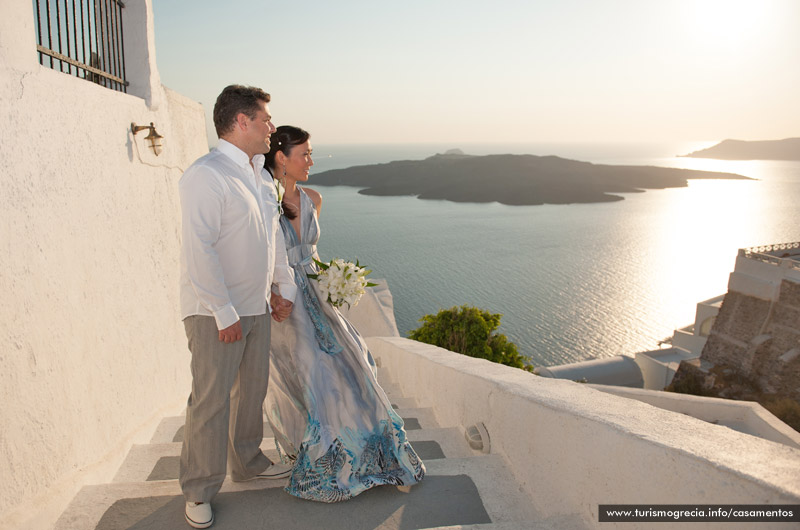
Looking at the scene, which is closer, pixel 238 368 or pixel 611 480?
pixel 611 480

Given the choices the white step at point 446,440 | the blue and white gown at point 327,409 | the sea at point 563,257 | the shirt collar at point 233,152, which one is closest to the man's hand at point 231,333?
the blue and white gown at point 327,409

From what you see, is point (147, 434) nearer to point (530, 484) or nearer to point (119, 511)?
point (119, 511)

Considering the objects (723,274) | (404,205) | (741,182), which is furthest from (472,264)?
(741,182)

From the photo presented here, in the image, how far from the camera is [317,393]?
9.25 ft

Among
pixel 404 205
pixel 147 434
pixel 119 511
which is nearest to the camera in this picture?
pixel 119 511

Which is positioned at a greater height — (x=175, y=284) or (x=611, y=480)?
(x=175, y=284)

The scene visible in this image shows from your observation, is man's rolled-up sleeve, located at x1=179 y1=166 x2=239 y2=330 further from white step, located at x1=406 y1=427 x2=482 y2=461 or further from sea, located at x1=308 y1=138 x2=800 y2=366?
sea, located at x1=308 y1=138 x2=800 y2=366

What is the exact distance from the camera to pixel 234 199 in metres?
2.38

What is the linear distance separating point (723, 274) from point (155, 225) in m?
61.1

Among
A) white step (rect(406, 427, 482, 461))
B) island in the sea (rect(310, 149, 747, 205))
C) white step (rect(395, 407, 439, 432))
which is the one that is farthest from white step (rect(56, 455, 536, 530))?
island in the sea (rect(310, 149, 747, 205))

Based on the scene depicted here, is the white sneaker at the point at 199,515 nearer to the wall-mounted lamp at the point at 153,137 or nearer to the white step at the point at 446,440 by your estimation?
the white step at the point at 446,440

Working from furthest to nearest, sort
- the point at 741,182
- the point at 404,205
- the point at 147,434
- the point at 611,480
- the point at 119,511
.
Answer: the point at 741,182 < the point at 404,205 < the point at 147,434 < the point at 119,511 < the point at 611,480

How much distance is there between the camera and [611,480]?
6.49 feet

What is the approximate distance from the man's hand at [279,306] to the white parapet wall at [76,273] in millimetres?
929
